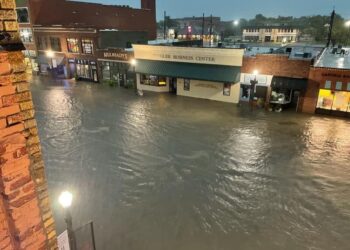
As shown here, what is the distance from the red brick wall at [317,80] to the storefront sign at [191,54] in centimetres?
605

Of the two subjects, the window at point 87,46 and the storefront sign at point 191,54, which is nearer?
the storefront sign at point 191,54

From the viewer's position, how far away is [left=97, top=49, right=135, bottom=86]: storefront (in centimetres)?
3120

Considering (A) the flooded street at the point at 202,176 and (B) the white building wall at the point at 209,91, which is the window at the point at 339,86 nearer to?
(A) the flooded street at the point at 202,176

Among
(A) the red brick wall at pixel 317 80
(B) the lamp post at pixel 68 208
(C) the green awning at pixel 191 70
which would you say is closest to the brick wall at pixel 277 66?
(A) the red brick wall at pixel 317 80

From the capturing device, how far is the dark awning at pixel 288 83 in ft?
71.2

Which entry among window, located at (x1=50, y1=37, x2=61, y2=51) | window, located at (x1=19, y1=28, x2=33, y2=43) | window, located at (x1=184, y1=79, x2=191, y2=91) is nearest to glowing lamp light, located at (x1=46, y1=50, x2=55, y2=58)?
window, located at (x1=50, y1=37, x2=61, y2=51)

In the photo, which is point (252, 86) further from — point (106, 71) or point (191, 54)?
point (106, 71)

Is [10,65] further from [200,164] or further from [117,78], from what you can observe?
[117,78]

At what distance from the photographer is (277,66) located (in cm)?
2269

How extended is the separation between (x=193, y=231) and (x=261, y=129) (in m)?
11.2

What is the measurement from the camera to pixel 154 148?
53.4ft

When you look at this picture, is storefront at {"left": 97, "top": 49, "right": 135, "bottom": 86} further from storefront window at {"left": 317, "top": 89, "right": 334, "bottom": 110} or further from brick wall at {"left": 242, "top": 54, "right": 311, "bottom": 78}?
storefront window at {"left": 317, "top": 89, "right": 334, "bottom": 110}

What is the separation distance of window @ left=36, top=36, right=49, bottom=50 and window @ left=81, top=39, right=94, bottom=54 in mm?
7516

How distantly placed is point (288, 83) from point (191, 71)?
28.9 ft
